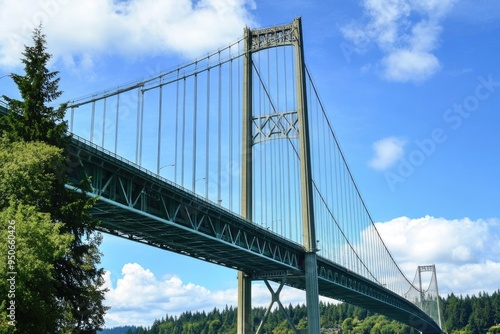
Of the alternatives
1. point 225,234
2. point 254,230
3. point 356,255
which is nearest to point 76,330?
point 225,234

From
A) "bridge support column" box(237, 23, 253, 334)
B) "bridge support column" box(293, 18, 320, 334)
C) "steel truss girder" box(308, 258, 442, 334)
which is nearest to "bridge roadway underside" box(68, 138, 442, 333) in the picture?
"steel truss girder" box(308, 258, 442, 334)

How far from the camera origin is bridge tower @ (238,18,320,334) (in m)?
59.1

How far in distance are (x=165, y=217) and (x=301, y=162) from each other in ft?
83.5

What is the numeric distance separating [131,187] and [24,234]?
15.4 meters

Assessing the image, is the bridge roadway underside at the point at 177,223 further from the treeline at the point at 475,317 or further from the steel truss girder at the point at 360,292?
the treeline at the point at 475,317

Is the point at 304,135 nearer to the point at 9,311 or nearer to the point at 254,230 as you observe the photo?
the point at 254,230

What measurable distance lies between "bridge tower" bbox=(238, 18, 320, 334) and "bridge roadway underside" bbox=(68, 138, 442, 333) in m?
1.42

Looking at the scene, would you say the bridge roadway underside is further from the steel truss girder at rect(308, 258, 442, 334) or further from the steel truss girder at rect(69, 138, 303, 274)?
the steel truss girder at rect(308, 258, 442, 334)

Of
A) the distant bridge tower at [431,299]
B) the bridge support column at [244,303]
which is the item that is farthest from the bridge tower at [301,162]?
the distant bridge tower at [431,299]

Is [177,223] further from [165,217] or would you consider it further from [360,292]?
[360,292]

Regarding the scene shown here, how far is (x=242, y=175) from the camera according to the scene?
2340 inches

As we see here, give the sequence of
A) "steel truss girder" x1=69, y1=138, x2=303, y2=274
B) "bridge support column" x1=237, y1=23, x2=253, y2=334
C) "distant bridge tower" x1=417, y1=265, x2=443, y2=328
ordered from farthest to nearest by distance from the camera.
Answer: "distant bridge tower" x1=417, y1=265, x2=443, y2=328, "bridge support column" x1=237, y1=23, x2=253, y2=334, "steel truss girder" x1=69, y1=138, x2=303, y2=274

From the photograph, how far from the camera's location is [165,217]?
3859 cm

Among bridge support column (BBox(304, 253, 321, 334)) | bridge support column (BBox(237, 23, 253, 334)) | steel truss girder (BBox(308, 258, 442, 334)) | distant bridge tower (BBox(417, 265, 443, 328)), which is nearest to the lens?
bridge support column (BBox(237, 23, 253, 334))
